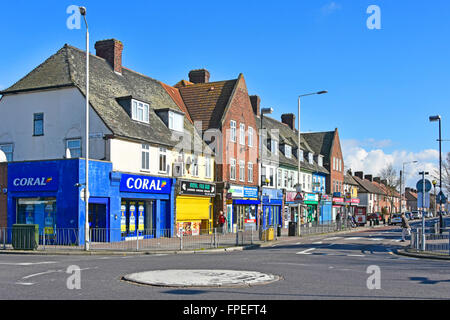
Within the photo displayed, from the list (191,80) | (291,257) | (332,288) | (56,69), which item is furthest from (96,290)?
(191,80)

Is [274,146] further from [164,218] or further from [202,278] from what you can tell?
[202,278]

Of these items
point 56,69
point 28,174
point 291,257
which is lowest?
point 291,257

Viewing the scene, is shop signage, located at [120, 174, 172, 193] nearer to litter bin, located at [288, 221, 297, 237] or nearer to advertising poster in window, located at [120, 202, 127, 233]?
advertising poster in window, located at [120, 202, 127, 233]

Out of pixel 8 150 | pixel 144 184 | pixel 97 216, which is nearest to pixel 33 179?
pixel 97 216

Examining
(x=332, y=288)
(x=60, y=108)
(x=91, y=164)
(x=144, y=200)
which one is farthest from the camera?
(x=144, y=200)

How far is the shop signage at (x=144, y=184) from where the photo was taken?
2901 cm

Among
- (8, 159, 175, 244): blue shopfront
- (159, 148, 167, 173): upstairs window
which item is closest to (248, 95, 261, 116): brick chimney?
(159, 148, 167, 173): upstairs window

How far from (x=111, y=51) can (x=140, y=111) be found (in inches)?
209

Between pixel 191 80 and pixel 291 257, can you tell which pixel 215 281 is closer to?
pixel 291 257

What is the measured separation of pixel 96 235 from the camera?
2720cm

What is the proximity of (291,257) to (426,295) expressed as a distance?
9589 mm

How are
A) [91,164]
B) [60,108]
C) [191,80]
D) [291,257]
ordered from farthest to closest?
[191,80], [60,108], [91,164], [291,257]

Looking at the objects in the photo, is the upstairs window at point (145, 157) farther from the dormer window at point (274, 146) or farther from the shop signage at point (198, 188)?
the dormer window at point (274, 146)

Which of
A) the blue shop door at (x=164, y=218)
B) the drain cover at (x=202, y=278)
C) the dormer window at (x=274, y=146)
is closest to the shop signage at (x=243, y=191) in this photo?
the dormer window at (x=274, y=146)
